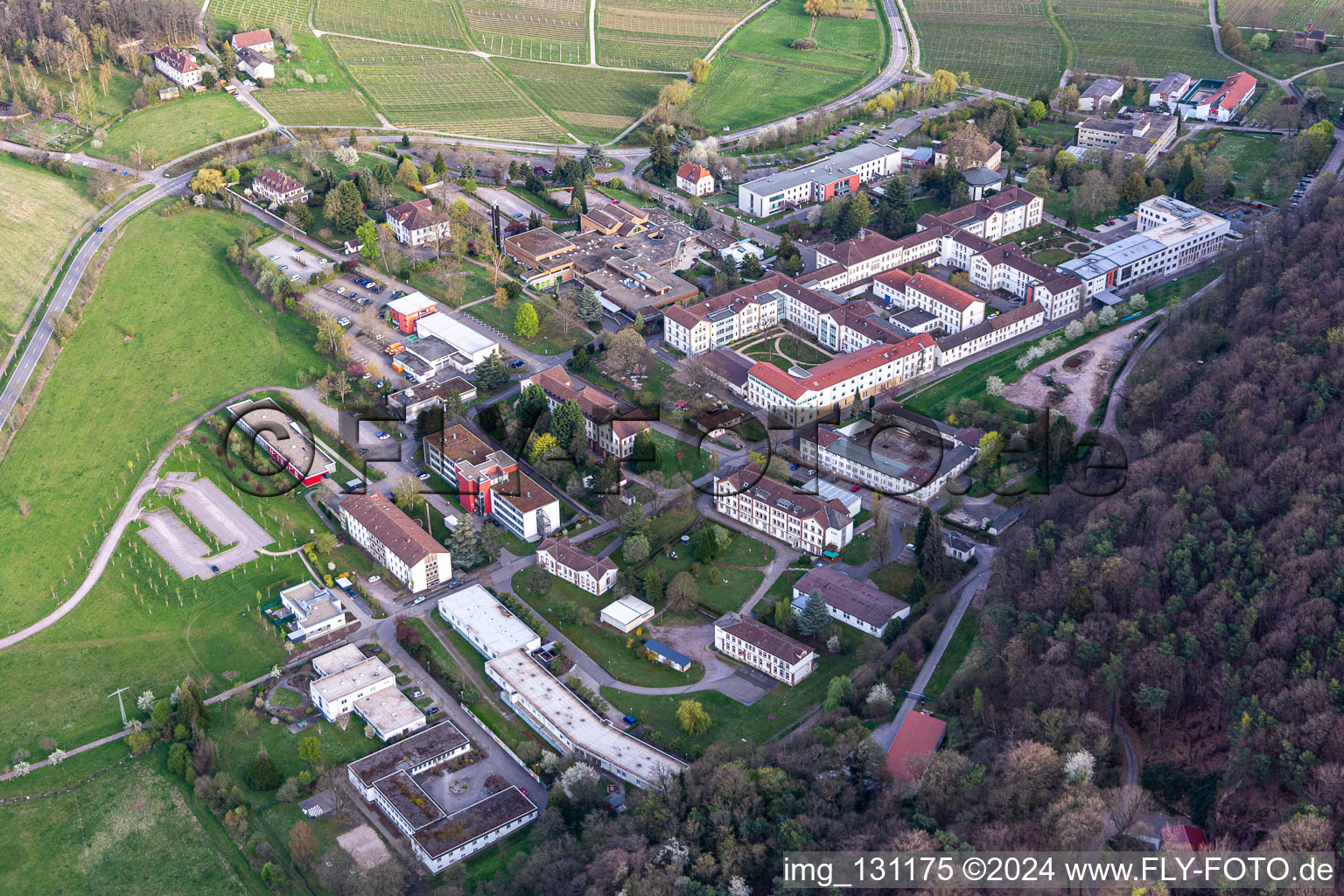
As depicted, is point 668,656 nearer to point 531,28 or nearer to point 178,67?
point 178,67

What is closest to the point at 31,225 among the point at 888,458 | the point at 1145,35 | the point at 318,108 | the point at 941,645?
the point at 318,108

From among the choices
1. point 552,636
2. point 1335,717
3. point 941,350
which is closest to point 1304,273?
point 941,350

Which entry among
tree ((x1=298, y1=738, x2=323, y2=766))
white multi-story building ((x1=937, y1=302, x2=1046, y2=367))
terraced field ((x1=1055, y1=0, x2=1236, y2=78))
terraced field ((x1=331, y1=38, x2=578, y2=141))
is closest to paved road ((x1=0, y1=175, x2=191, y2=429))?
terraced field ((x1=331, y1=38, x2=578, y2=141))

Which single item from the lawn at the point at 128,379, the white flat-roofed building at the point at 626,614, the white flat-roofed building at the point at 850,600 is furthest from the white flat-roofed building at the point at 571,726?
the lawn at the point at 128,379

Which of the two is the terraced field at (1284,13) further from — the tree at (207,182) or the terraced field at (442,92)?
the tree at (207,182)

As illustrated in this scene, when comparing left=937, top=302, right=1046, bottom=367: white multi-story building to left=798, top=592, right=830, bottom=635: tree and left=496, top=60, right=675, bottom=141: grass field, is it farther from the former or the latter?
left=496, top=60, right=675, bottom=141: grass field
